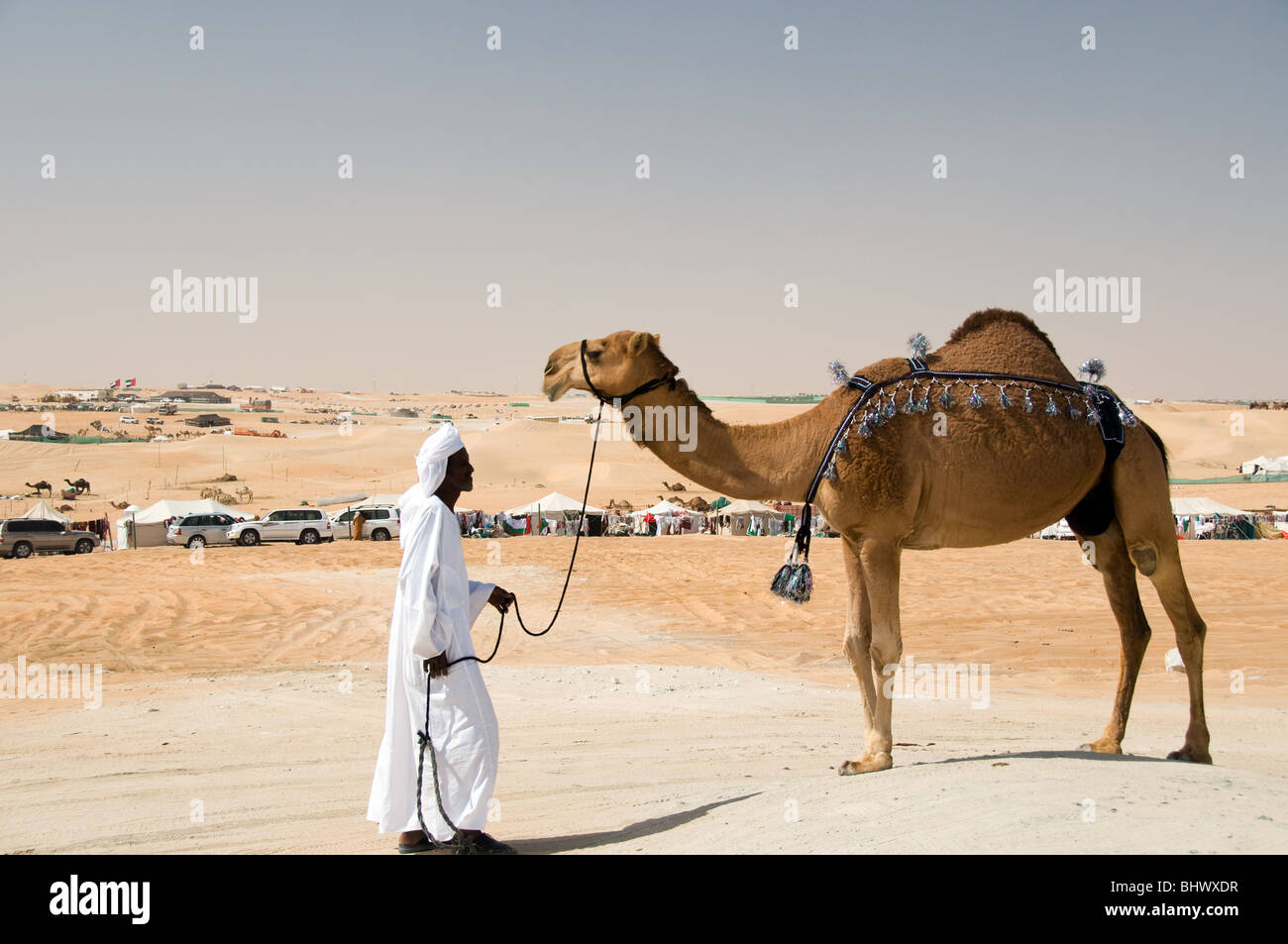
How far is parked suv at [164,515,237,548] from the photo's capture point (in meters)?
40.4

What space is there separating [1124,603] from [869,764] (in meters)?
2.53

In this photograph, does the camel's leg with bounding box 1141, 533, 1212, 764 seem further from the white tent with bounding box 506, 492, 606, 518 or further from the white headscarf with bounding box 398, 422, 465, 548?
the white tent with bounding box 506, 492, 606, 518

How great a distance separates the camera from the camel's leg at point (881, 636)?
21.7 feet

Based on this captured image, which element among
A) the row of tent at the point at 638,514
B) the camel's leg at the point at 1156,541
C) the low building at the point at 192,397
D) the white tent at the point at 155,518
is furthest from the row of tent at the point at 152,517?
the low building at the point at 192,397

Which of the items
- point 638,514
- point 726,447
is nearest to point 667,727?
point 726,447

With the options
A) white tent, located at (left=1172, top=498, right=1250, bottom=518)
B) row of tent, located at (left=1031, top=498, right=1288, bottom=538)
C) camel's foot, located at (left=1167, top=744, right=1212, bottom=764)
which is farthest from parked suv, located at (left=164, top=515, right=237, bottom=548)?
white tent, located at (left=1172, top=498, right=1250, bottom=518)

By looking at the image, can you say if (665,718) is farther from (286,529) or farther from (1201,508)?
(1201,508)

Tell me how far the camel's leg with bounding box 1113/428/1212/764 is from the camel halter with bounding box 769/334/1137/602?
0.17 m

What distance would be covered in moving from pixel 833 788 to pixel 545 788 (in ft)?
7.54

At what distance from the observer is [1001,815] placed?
5086 mm

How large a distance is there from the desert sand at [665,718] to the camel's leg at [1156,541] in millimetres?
484

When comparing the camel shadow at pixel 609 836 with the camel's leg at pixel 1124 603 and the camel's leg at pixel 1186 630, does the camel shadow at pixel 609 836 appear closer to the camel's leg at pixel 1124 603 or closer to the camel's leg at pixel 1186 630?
the camel's leg at pixel 1124 603
